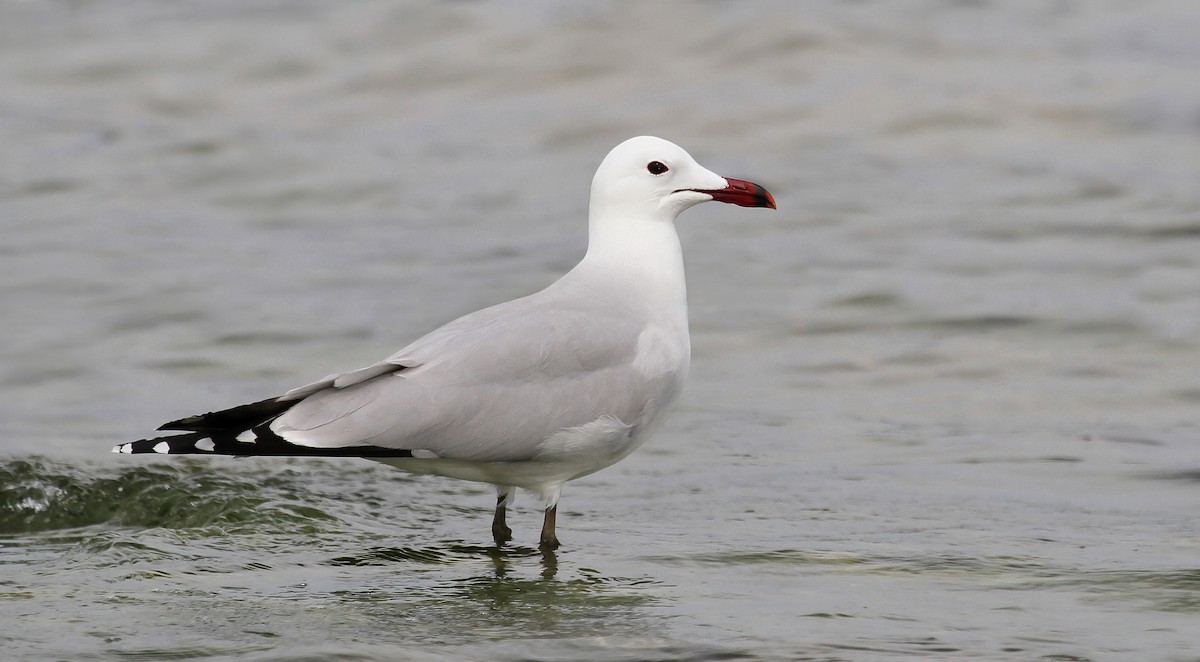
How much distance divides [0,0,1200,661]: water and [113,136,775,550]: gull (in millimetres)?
364

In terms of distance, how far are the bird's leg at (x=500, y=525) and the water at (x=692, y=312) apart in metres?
0.05

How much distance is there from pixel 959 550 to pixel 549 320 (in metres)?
1.51

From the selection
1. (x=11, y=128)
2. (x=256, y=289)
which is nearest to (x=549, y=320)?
(x=256, y=289)

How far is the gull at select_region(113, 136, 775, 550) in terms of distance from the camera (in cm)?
496

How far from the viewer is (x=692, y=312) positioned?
9734 mm

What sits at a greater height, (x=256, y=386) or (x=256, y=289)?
(x=256, y=289)

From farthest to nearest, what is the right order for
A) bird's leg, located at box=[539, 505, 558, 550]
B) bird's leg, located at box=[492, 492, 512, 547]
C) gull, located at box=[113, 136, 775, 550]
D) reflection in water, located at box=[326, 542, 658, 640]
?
bird's leg, located at box=[492, 492, 512, 547] < bird's leg, located at box=[539, 505, 558, 550] < gull, located at box=[113, 136, 775, 550] < reflection in water, located at box=[326, 542, 658, 640]

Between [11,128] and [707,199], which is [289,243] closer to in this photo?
[11,128]

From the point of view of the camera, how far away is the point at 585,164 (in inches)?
516

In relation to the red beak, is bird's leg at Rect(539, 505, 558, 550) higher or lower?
Answer: lower

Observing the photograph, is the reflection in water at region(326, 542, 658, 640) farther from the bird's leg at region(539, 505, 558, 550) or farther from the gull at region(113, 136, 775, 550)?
the gull at region(113, 136, 775, 550)

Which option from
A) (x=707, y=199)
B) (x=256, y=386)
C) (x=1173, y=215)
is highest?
(x=1173, y=215)

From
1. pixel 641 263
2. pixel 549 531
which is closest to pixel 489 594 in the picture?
pixel 549 531

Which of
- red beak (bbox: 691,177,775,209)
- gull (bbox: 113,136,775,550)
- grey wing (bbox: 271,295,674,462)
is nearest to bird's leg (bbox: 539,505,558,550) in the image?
gull (bbox: 113,136,775,550)
